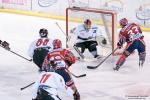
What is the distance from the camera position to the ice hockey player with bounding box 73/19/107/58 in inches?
322

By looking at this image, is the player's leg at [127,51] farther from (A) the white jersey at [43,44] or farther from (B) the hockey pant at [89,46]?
(A) the white jersey at [43,44]

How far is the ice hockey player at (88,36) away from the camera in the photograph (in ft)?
26.8

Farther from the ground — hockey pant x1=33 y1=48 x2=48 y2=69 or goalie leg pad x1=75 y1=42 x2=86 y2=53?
hockey pant x1=33 y1=48 x2=48 y2=69

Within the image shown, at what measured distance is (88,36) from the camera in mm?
8203

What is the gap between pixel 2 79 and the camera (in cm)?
705

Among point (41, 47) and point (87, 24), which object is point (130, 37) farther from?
point (41, 47)

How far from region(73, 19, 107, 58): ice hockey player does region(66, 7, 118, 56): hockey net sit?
0.35 feet

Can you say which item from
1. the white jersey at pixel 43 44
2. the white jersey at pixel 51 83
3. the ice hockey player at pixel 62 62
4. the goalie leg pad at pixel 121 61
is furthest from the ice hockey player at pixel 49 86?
the goalie leg pad at pixel 121 61

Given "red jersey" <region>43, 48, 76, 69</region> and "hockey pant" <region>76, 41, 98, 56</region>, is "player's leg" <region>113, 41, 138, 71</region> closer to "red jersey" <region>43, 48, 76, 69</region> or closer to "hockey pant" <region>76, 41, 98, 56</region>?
"hockey pant" <region>76, 41, 98, 56</region>

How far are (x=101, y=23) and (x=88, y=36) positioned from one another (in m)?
0.39

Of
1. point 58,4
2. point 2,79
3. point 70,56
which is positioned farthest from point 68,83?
point 58,4

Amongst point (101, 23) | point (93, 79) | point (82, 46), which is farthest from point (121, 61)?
point (101, 23)

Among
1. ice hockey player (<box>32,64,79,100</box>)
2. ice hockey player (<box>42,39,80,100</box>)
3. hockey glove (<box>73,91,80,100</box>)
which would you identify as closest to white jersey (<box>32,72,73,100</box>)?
ice hockey player (<box>32,64,79,100</box>)

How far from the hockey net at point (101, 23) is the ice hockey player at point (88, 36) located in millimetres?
108
